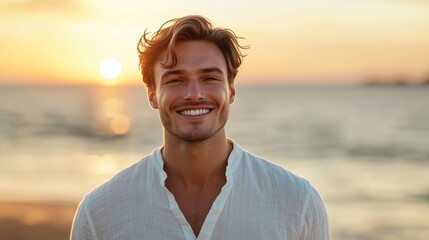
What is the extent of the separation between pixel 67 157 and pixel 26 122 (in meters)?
25.9

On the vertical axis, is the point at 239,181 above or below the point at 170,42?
below

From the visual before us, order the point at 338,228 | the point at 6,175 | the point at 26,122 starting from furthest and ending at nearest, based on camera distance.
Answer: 1. the point at 26,122
2. the point at 6,175
3. the point at 338,228

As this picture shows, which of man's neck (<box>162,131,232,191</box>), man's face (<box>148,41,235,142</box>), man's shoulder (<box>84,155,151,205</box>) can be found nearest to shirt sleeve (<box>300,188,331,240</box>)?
man's neck (<box>162,131,232,191</box>)

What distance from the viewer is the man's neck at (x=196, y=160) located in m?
3.86

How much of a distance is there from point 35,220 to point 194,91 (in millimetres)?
11704

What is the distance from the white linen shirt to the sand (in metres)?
9.69

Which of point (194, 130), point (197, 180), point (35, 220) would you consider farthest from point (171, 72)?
point (35, 220)

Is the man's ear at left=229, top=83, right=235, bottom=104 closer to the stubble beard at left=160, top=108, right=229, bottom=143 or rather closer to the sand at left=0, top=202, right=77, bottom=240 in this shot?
the stubble beard at left=160, top=108, right=229, bottom=143

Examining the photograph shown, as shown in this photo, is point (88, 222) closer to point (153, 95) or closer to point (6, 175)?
point (153, 95)

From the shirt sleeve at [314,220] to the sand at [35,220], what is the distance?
10.0m

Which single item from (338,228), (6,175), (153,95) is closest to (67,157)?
(6,175)

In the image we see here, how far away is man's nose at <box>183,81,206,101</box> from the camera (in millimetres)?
3711

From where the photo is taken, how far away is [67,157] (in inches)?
1131

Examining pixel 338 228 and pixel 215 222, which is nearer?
pixel 215 222
